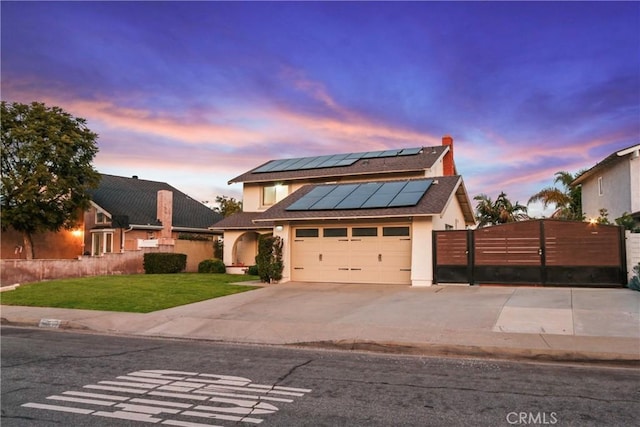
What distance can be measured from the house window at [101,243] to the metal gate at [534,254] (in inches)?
826

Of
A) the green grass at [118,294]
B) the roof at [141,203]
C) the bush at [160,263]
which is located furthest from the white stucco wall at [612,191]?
the roof at [141,203]

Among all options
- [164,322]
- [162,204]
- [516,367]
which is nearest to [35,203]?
[162,204]

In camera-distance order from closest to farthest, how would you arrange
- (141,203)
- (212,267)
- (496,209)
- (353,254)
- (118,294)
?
(118,294) < (353,254) < (212,267) < (141,203) < (496,209)

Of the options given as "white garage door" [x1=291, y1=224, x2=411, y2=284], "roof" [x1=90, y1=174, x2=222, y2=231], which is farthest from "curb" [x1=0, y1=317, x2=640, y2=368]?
"roof" [x1=90, y1=174, x2=222, y2=231]

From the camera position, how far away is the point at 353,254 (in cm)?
2022

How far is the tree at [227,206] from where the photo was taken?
48.8 meters

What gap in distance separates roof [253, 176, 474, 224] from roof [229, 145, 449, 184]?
3293 mm

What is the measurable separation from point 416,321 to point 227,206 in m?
39.9

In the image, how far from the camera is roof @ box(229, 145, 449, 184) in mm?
25766

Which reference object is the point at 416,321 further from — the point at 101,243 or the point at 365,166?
the point at 101,243

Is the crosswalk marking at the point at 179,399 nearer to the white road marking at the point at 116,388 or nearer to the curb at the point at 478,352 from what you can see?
the white road marking at the point at 116,388

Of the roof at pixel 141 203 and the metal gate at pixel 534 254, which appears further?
the roof at pixel 141 203

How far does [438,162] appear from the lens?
27.7 metres

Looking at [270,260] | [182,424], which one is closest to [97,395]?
[182,424]
